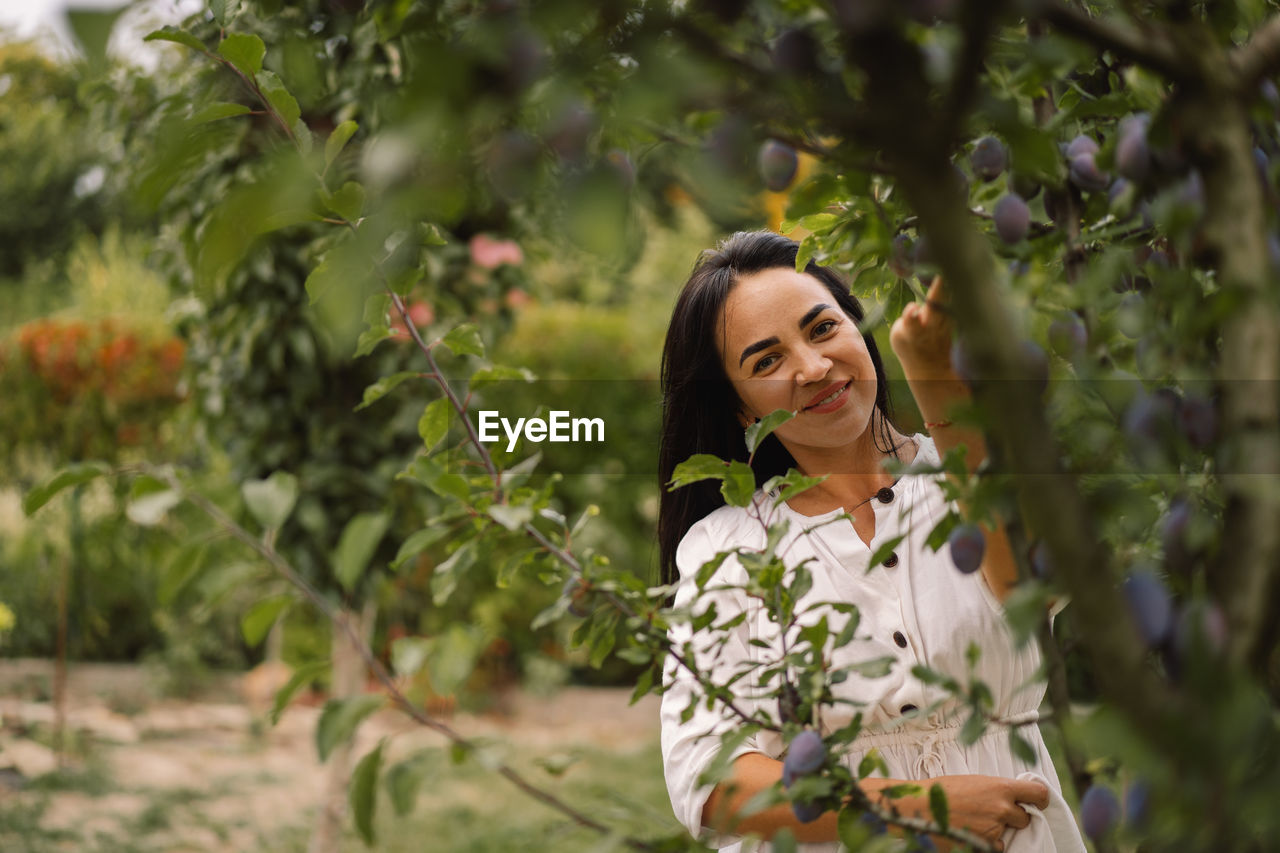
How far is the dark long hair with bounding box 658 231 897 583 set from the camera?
1460 mm

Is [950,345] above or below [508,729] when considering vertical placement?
above

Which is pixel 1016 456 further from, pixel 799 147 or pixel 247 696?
pixel 247 696

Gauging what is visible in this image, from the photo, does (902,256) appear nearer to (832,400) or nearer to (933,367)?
(933,367)

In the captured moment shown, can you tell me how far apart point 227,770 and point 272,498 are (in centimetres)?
459

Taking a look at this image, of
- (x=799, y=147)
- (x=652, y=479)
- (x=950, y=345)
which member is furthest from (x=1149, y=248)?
(x=652, y=479)

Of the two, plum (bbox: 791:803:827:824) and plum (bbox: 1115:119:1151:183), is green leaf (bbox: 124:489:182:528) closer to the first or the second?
plum (bbox: 791:803:827:824)

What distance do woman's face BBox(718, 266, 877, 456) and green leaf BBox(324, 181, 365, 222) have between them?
2.33 ft

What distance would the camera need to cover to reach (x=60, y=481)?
2.29 feet

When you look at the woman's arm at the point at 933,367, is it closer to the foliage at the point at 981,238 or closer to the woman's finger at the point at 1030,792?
the foliage at the point at 981,238

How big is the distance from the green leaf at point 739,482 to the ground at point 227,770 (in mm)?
2324

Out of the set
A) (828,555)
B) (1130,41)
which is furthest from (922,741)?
(1130,41)

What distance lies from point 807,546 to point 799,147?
0.92m

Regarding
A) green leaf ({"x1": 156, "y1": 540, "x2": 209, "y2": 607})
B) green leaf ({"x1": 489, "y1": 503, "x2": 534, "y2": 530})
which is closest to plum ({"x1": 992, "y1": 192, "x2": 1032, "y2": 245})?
green leaf ({"x1": 489, "y1": 503, "x2": 534, "y2": 530})

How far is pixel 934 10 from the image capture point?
44cm
